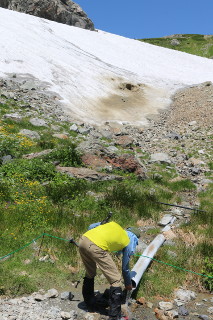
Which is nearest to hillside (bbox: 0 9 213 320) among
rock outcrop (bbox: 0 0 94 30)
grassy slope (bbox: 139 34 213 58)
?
rock outcrop (bbox: 0 0 94 30)

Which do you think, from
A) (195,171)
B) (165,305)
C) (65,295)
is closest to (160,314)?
(165,305)

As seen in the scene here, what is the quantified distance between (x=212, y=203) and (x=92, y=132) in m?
9.50

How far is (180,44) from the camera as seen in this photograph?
7950cm

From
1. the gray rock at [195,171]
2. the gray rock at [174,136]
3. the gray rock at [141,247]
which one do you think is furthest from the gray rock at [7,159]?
the gray rock at [174,136]

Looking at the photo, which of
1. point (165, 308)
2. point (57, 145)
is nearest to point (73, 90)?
point (57, 145)

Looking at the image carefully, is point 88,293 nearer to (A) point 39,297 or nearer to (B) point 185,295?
(A) point 39,297

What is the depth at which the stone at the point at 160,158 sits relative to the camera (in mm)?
17684

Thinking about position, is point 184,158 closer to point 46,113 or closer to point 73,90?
point 46,113

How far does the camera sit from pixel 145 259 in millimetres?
7898

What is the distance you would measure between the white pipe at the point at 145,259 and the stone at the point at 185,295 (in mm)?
829

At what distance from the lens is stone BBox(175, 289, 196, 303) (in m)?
7.12

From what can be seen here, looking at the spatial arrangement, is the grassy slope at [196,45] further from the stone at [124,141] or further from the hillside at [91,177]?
the stone at [124,141]

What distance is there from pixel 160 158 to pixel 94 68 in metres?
18.2

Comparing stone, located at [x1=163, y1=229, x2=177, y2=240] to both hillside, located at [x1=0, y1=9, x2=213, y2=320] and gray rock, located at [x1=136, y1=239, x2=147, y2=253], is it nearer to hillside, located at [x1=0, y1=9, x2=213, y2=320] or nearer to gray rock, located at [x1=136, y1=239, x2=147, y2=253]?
hillside, located at [x1=0, y1=9, x2=213, y2=320]
